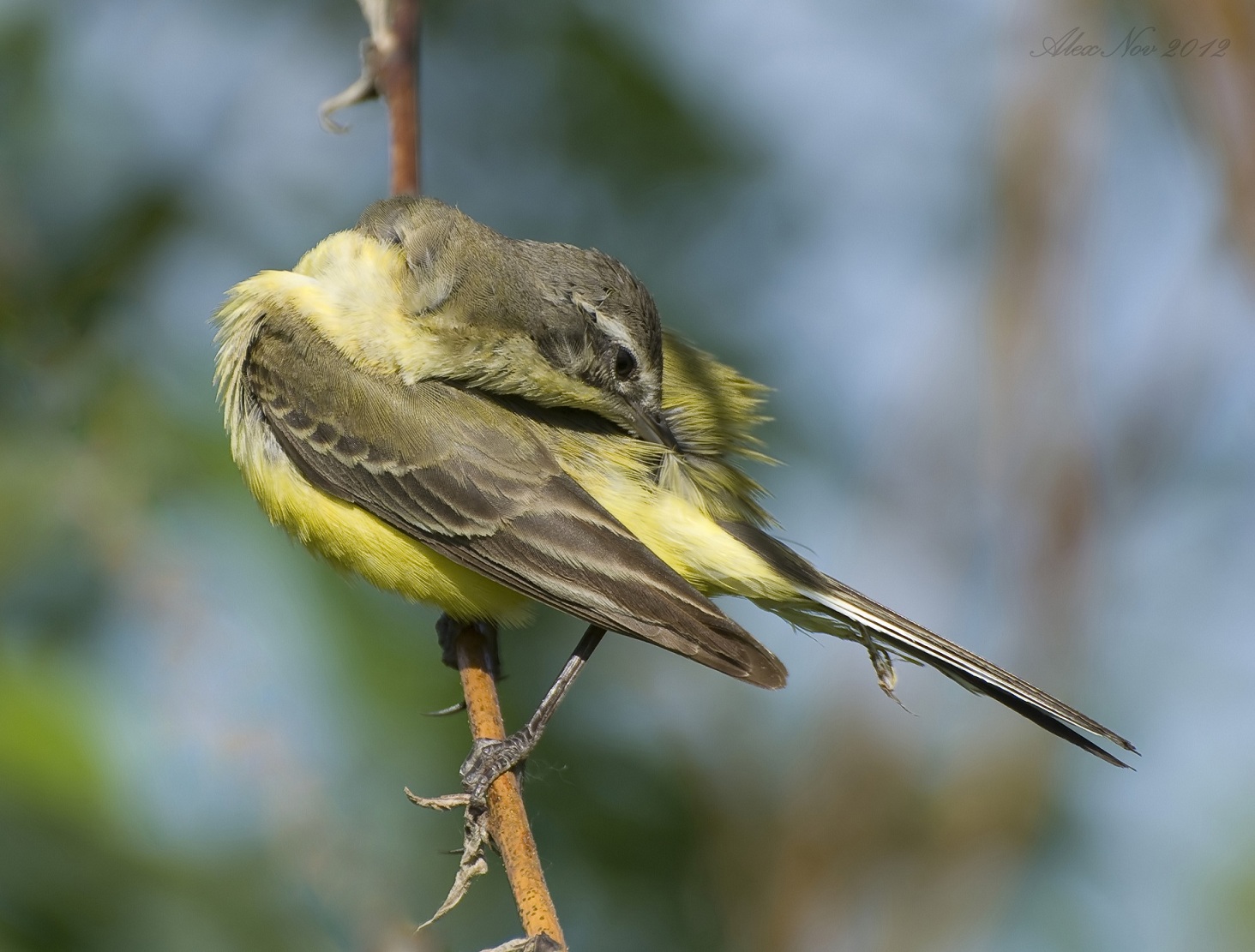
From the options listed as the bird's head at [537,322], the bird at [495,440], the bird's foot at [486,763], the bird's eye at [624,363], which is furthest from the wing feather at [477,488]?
the bird's foot at [486,763]

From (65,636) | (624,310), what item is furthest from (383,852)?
(624,310)

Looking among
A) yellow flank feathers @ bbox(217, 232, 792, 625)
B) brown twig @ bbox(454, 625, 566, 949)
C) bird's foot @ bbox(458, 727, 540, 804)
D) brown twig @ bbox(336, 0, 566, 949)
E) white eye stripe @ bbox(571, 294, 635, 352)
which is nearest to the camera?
brown twig @ bbox(454, 625, 566, 949)

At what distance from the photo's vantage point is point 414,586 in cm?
458

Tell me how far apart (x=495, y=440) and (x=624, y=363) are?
0.57 meters

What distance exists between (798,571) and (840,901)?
1101 mm

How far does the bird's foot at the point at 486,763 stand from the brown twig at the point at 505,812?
20 mm

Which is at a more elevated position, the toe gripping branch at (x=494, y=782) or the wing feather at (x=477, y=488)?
the wing feather at (x=477, y=488)

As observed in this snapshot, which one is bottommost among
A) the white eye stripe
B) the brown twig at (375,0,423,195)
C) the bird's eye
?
the bird's eye

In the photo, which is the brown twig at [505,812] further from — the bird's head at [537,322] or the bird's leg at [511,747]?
the bird's head at [537,322]

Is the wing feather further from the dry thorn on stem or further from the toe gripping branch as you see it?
the dry thorn on stem

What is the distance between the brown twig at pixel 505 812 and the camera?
3176mm

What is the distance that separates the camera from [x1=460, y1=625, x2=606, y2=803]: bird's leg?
13.5 feet

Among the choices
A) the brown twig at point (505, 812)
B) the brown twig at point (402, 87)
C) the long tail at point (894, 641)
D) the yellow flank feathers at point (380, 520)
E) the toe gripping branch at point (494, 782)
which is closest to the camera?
the brown twig at point (505, 812)

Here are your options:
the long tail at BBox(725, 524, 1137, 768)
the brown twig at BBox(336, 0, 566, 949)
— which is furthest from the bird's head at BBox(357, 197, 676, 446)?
the long tail at BBox(725, 524, 1137, 768)
